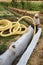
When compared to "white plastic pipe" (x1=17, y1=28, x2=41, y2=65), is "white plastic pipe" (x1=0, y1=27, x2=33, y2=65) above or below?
above

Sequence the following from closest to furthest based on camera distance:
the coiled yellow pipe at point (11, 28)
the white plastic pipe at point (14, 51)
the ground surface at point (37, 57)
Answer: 1. the white plastic pipe at point (14, 51)
2. the ground surface at point (37, 57)
3. the coiled yellow pipe at point (11, 28)

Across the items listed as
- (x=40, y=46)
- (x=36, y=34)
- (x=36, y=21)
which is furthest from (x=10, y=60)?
(x=36, y=21)

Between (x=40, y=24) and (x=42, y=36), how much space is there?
374 millimetres

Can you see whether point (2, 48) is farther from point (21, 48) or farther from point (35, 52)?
point (35, 52)

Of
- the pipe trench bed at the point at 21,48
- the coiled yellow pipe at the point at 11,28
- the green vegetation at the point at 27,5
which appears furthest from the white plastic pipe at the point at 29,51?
the green vegetation at the point at 27,5

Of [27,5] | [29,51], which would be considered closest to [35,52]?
[29,51]

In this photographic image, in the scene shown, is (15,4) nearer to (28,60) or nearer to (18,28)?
(18,28)

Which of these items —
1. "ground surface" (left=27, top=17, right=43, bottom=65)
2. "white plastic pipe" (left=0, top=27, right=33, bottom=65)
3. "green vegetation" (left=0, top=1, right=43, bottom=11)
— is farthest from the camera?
"green vegetation" (left=0, top=1, right=43, bottom=11)

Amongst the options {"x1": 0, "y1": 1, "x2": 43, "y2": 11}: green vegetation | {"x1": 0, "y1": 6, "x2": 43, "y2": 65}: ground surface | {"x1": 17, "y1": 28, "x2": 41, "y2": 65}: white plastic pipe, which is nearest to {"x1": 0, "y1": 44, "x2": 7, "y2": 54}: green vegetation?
{"x1": 0, "y1": 6, "x2": 43, "y2": 65}: ground surface

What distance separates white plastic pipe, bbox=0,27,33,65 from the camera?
5.43 feet

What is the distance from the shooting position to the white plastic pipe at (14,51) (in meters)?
1.65

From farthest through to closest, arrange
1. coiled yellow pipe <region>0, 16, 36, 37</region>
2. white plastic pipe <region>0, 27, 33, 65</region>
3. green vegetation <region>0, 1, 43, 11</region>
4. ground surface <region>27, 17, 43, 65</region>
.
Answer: green vegetation <region>0, 1, 43, 11</region> < coiled yellow pipe <region>0, 16, 36, 37</region> < ground surface <region>27, 17, 43, 65</region> < white plastic pipe <region>0, 27, 33, 65</region>

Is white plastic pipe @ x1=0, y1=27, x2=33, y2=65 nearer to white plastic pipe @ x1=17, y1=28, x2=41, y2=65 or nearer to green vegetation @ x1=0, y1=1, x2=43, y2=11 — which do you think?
white plastic pipe @ x1=17, y1=28, x2=41, y2=65

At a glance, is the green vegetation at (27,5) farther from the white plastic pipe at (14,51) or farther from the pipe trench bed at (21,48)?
the white plastic pipe at (14,51)
